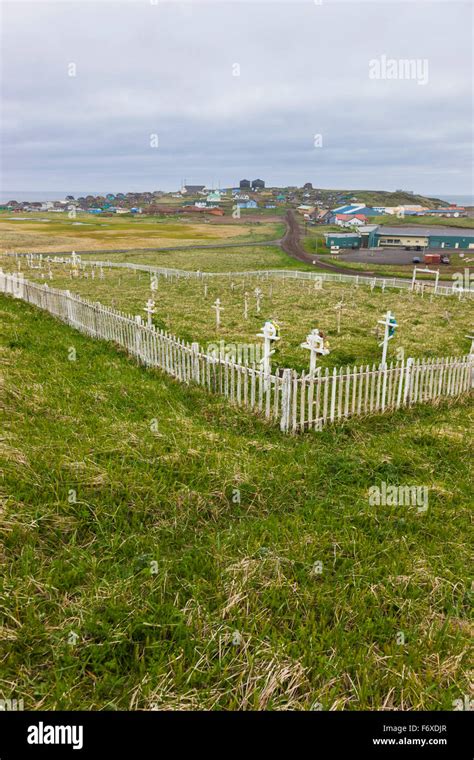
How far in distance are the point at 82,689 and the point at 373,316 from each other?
65.2 ft

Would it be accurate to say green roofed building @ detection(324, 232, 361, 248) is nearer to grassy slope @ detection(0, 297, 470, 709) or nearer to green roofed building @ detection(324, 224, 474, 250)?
green roofed building @ detection(324, 224, 474, 250)

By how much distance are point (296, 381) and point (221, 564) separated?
3855mm

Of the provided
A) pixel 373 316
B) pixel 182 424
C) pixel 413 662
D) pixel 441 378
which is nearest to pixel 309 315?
pixel 373 316

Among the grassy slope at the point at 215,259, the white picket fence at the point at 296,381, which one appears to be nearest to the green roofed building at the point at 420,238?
the grassy slope at the point at 215,259

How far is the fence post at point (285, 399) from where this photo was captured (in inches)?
298

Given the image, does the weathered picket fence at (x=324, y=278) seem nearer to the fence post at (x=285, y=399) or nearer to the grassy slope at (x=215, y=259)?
the grassy slope at (x=215, y=259)

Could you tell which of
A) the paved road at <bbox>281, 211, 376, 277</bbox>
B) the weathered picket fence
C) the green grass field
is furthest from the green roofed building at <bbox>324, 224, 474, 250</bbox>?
the weathered picket fence

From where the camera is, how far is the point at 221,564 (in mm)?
4344

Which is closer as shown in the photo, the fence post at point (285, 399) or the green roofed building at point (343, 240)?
the fence post at point (285, 399)

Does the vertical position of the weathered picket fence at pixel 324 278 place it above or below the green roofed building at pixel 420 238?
below

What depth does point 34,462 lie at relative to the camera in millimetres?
5570
